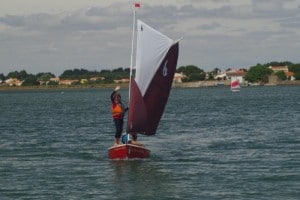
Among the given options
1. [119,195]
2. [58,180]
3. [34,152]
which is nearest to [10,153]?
[34,152]

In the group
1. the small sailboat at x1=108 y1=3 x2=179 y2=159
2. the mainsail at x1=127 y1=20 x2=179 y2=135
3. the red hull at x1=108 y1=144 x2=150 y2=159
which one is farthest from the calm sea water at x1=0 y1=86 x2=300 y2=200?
the mainsail at x1=127 y1=20 x2=179 y2=135

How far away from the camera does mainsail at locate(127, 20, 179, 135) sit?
31078 mm

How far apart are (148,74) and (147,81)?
12.5 inches

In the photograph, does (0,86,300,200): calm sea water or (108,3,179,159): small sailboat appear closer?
(0,86,300,200): calm sea water

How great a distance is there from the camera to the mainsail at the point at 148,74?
3108 cm

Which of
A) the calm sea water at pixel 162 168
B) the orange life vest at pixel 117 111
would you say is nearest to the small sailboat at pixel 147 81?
the orange life vest at pixel 117 111

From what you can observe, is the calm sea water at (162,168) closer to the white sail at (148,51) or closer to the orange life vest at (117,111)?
the orange life vest at (117,111)

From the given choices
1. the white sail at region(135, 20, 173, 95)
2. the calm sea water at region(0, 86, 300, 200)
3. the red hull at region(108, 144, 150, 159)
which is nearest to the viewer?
the calm sea water at region(0, 86, 300, 200)

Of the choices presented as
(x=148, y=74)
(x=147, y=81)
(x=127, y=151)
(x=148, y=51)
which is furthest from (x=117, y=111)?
(x=148, y=51)

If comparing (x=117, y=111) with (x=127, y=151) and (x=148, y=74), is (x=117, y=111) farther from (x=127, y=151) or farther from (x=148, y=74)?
(x=148, y=74)

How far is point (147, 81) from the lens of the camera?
103 feet

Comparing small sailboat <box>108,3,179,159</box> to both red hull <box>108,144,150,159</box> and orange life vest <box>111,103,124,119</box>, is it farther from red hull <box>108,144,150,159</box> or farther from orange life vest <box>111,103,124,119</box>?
orange life vest <box>111,103,124,119</box>

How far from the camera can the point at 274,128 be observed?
50812 mm

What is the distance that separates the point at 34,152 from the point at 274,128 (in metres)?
19.1
